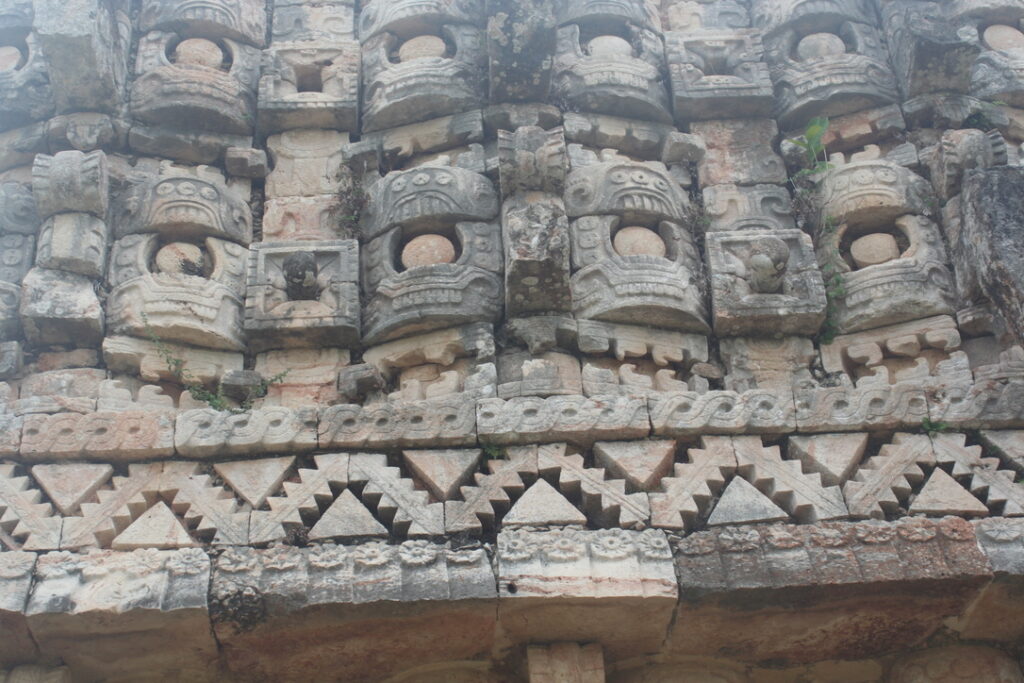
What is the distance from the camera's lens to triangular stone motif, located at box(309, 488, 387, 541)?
257 inches

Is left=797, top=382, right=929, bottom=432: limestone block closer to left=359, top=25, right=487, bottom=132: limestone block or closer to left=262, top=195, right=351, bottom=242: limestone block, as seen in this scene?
left=262, top=195, right=351, bottom=242: limestone block

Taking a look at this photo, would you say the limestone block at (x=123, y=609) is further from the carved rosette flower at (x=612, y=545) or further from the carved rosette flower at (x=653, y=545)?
the carved rosette flower at (x=653, y=545)

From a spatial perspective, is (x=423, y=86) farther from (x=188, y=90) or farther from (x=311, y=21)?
(x=188, y=90)

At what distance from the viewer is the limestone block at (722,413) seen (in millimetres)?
6965

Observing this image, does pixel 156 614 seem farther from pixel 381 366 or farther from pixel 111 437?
pixel 381 366

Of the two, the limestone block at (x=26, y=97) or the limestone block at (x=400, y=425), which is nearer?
the limestone block at (x=400, y=425)

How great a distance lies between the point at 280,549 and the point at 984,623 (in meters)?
3.42

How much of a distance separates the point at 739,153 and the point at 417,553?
3.97 metres

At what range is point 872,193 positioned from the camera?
27.5ft

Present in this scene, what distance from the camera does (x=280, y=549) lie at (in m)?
6.39

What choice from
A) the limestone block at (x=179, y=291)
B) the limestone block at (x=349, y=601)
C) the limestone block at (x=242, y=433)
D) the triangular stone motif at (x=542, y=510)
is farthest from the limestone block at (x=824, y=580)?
the limestone block at (x=179, y=291)

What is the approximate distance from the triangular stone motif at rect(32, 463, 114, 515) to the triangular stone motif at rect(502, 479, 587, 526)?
81.8 inches

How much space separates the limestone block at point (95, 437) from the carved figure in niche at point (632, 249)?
8.03 ft

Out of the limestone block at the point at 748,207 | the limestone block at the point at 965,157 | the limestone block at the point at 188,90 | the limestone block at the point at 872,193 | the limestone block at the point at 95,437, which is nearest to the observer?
the limestone block at the point at 95,437
